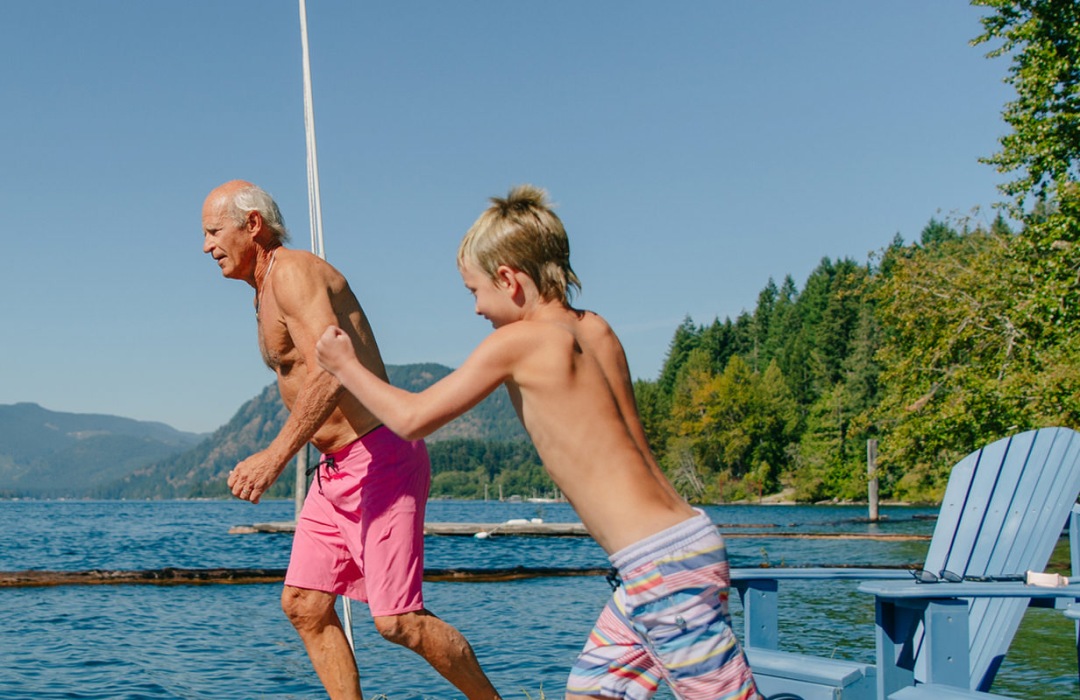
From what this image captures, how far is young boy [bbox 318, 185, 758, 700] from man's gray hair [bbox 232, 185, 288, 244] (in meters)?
1.54

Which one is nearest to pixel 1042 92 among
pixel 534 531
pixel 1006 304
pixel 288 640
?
pixel 1006 304

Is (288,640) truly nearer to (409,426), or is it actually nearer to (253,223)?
(253,223)

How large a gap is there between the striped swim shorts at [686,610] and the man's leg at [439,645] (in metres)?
1.36

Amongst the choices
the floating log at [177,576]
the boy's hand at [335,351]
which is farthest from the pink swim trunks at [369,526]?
the floating log at [177,576]

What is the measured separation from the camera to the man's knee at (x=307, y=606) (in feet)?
12.8

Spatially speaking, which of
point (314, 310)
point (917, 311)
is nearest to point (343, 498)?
point (314, 310)

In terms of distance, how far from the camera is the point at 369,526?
380 centimetres

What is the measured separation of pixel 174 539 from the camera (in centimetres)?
4181

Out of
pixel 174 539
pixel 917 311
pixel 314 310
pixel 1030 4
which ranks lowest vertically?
pixel 174 539

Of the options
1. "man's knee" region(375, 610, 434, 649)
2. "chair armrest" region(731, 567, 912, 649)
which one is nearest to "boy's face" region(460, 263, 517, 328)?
"man's knee" region(375, 610, 434, 649)

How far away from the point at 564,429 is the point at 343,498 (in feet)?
5.15

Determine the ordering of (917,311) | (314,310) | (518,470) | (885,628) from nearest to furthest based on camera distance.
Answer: (885,628) < (314,310) < (917,311) < (518,470)

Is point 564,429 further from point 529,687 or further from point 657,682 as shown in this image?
point 529,687

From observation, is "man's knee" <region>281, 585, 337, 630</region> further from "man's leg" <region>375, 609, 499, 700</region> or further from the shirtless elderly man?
"man's leg" <region>375, 609, 499, 700</region>
